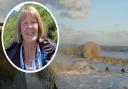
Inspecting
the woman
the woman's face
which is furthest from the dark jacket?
the woman's face

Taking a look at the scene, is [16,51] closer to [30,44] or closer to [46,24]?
[30,44]

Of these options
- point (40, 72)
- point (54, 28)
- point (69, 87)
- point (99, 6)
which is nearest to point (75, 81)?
point (69, 87)

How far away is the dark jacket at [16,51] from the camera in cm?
303

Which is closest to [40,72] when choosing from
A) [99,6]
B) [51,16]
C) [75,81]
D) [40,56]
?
[40,56]

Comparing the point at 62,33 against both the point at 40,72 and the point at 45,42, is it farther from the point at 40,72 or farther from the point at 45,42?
the point at 40,72

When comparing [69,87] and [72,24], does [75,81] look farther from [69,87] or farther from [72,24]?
[72,24]

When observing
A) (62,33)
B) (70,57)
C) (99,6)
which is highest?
(99,6)

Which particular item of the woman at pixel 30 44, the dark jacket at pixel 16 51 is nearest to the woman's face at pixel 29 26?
the woman at pixel 30 44

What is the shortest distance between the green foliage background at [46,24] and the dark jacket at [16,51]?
0.17 ft

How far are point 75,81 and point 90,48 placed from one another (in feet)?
1.14

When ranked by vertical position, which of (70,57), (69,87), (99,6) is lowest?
(69,87)

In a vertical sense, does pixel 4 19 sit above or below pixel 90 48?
above

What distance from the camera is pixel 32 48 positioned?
10.1 ft

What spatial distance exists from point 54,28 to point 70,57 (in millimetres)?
327
